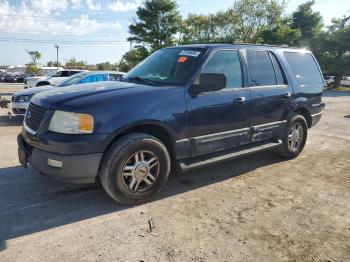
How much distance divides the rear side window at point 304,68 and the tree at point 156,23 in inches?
907

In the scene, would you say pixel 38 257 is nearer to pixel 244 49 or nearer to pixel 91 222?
pixel 91 222

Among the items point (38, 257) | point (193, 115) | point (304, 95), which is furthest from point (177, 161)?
point (304, 95)

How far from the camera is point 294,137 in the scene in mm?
6152

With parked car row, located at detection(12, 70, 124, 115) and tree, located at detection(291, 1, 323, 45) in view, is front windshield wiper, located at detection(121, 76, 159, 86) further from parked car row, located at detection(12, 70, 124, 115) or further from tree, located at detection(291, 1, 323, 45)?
tree, located at detection(291, 1, 323, 45)

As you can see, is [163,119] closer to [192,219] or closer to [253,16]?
[192,219]

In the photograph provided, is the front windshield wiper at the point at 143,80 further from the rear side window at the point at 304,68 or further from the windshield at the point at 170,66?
the rear side window at the point at 304,68

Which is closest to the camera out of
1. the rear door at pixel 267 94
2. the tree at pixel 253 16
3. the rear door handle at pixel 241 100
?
the rear door handle at pixel 241 100

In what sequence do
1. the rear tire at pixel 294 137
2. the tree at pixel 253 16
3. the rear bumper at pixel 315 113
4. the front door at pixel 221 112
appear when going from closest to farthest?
1. the front door at pixel 221 112
2. the rear tire at pixel 294 137
3. the rear bumper at pixel 315 113
4. the tree at pixel 253 16

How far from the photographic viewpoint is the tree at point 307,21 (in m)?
40.0

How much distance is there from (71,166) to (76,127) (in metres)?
0.41

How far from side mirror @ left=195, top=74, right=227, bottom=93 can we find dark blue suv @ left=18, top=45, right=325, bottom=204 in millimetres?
12

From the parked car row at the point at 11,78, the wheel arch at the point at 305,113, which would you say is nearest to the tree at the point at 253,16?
the parked car row at the point at 11,78

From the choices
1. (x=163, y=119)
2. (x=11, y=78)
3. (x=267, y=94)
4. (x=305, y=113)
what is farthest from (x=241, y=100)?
(x=11, y=78)

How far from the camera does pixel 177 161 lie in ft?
14.4
